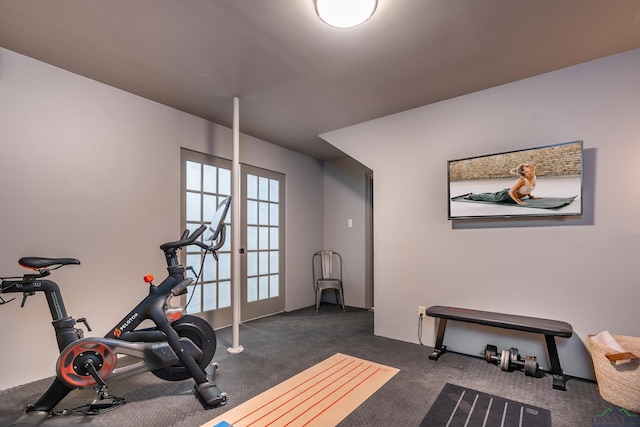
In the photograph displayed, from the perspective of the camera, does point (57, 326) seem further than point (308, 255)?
No

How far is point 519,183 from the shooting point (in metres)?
2.66

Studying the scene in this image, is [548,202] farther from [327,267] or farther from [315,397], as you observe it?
[327,267]

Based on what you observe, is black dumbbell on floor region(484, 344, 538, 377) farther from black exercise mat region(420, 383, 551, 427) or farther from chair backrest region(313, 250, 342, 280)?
chair backrest region(313, 250, 342, 280)

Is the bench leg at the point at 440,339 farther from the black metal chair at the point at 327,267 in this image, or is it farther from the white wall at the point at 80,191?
the white wall at the point at 80,191

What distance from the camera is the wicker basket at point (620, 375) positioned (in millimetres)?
1953

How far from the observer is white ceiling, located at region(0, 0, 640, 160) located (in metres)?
1.88

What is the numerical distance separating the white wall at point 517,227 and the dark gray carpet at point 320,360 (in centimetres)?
34

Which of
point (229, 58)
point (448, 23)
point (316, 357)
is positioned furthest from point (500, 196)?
point (229, 58)

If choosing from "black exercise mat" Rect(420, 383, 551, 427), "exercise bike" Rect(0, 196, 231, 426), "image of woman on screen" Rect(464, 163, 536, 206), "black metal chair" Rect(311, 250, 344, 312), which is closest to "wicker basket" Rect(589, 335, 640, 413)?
"black exercise mat" Rect(420, 383, 551, 427)

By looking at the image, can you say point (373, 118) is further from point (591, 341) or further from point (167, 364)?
point (167, 364)

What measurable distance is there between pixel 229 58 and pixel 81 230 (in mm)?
1847

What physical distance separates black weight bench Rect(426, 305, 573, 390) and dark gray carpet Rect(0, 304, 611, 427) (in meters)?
0.09

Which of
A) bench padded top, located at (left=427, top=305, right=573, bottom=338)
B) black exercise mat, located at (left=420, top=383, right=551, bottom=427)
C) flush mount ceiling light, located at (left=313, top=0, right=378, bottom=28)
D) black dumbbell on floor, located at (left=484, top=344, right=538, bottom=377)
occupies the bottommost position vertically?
black exercise mat, located at (left=420, top=383, right=551, bottom=427)

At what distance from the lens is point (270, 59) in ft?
7.97
